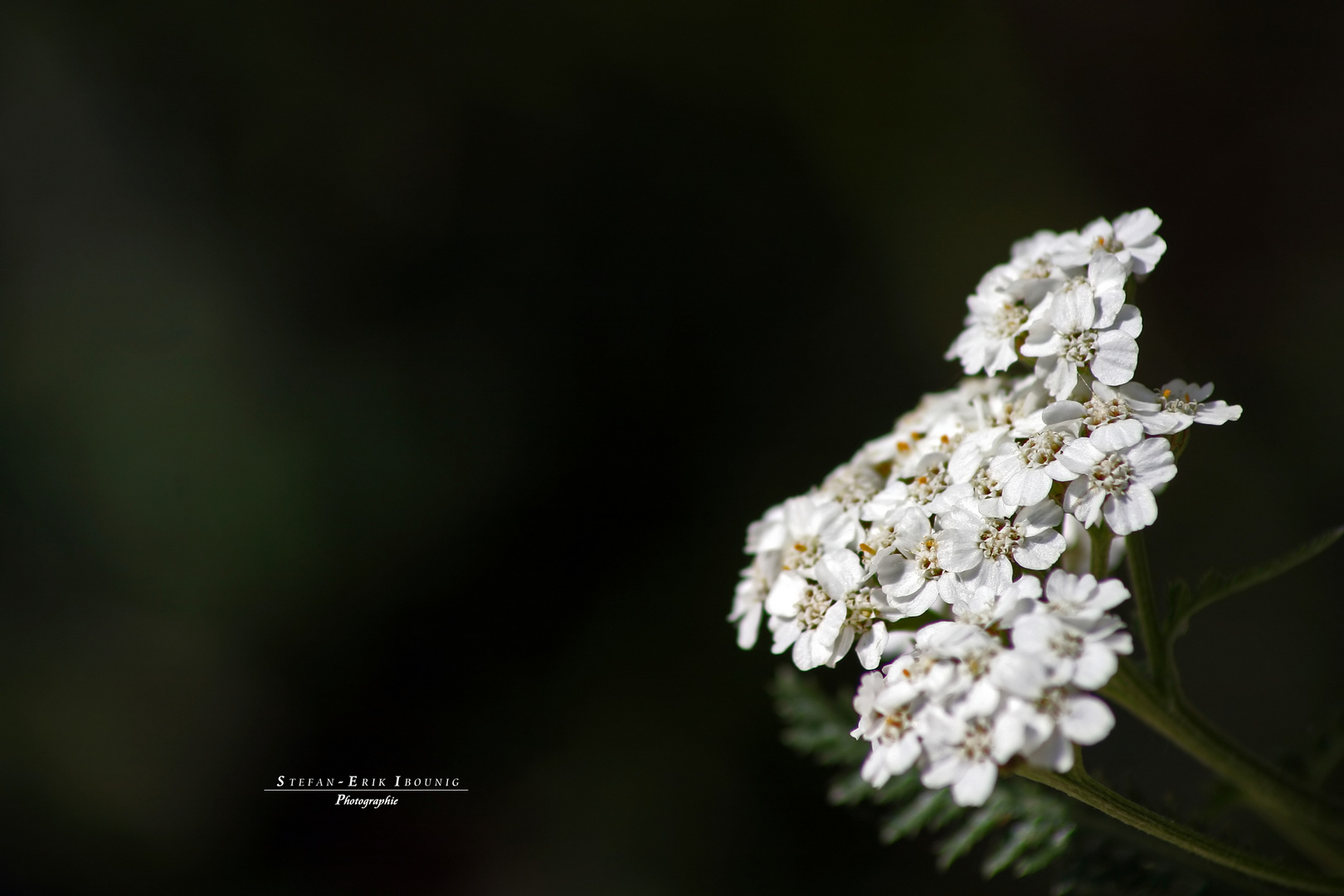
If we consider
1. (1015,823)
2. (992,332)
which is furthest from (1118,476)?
(1015,823)

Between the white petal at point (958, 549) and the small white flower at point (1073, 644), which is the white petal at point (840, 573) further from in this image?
the small white flower at point (1073, 644)

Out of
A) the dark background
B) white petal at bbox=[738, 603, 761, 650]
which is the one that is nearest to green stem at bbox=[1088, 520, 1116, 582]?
white petal at bbox=[738, 603, 761, 650]

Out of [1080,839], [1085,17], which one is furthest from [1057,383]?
[1085,17]

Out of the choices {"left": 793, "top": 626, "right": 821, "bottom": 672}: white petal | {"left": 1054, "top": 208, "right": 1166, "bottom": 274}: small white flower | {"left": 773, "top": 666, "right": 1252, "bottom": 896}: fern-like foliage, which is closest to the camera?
{"left": 793, "top": 626, "right": 821, "bottom": 672}: white petal

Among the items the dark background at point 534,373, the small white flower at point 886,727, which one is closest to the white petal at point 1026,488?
the small white flower at point 886,727

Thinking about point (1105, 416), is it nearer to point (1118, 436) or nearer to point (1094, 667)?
point (1118, 436)

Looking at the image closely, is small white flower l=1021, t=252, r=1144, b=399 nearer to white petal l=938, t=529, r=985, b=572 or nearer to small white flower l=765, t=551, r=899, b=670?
white petal l=938, t=529, r=985, b=572

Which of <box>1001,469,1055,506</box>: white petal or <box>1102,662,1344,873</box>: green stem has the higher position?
<box>1001,469,1055,506</box>: white petal
